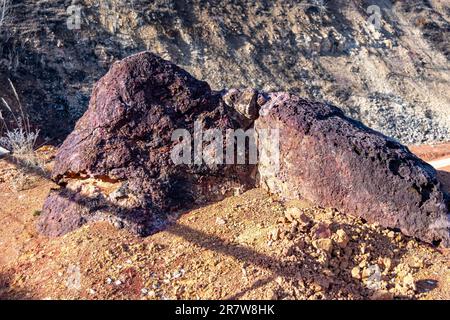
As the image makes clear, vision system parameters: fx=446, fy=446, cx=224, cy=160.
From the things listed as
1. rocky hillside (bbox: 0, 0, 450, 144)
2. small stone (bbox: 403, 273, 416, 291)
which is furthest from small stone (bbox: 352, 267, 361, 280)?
rocky hillside (bbox: 0, 0, 450, 144)

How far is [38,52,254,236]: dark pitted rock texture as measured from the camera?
374cm

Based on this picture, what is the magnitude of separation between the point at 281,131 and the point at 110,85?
1.63m

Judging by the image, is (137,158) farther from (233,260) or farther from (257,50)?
(257,50)

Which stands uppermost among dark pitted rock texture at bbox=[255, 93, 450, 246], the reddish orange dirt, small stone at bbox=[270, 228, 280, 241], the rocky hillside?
dark pitted rock texture at bbox=[255, 93, 450, 246]

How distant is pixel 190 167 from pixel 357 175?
57.8 inches

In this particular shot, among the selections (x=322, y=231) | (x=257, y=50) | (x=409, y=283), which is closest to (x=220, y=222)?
(x=322, y=231)

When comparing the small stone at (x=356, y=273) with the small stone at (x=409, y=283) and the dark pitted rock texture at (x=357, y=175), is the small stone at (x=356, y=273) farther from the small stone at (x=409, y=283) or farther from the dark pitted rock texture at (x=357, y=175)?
the dark pitted rock texture at (x=357, y=175)

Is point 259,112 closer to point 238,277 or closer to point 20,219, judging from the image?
point 238,277

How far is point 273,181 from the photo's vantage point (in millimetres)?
4168

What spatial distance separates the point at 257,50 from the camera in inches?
468

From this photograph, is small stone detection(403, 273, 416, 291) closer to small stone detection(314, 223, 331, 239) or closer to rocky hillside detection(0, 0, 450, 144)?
small stone detection(314, 223, 331, 239)

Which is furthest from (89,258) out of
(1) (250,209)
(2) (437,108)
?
(2) (437,108)

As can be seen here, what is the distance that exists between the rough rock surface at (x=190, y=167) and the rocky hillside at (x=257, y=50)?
165 inches

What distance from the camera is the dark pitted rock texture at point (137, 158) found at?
374 centimetres
